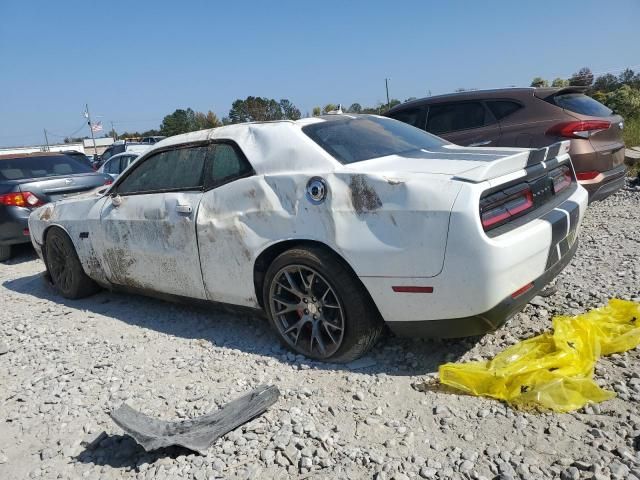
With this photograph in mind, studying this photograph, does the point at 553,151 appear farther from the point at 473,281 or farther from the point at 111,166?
the point at 111,166

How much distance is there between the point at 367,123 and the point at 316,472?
2505 mm

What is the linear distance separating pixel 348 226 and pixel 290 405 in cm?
103

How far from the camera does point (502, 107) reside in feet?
20.1

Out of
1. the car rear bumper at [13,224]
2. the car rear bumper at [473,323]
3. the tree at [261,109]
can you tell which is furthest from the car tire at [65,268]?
the tree at [261,109]

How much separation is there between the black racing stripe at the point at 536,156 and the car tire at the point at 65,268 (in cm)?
409

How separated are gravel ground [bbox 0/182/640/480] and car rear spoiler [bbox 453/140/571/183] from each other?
1091 millimetres

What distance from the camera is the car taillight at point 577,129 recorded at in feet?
18.3

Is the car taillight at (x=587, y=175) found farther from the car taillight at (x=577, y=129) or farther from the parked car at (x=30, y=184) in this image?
the parked car at (x=30, y=184)

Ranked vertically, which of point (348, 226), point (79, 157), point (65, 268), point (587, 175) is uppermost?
point (79, 157)

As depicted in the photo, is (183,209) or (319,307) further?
(183,209)

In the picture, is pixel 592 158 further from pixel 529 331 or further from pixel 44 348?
pixel 44 348

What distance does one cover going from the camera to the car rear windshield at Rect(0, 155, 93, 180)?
25.0ft

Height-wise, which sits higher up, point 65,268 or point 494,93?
point 494,93

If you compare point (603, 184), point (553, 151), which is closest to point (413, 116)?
point (603, 184)
